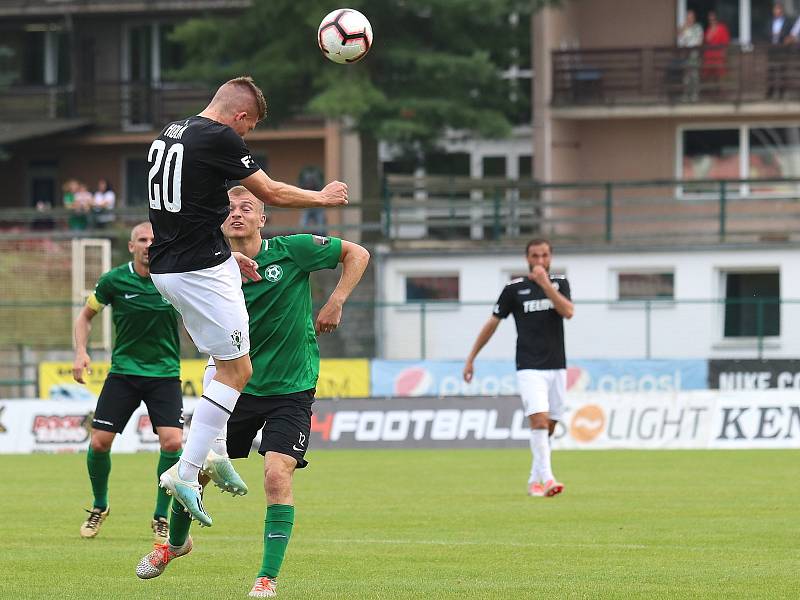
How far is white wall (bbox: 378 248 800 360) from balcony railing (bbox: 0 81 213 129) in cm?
1227

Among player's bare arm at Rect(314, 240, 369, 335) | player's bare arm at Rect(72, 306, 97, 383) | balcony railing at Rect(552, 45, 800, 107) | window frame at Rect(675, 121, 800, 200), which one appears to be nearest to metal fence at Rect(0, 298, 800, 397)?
window frame at Rect(675, 121, 800, 200)

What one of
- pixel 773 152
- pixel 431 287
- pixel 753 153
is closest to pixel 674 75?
pixel 753 153

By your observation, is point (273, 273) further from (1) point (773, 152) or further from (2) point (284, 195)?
(1) point (773, 152)

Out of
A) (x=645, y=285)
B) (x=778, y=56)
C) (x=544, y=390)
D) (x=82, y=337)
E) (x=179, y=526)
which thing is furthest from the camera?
(x=778, y=56)

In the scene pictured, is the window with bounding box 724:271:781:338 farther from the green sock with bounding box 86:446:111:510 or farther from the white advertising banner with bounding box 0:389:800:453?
the green sock with bounding box 86:446:111:510

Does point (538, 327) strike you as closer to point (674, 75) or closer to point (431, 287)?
point (431, 287)

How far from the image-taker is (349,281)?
8.78 meters

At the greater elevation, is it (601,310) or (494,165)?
(494,165)

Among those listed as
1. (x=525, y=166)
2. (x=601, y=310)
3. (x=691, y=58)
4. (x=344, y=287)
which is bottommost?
(x=601, y=310)

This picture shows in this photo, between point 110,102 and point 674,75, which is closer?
point 674,75

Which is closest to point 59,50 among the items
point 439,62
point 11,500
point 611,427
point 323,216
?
point 323,216

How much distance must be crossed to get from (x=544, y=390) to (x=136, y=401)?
4.38 metres

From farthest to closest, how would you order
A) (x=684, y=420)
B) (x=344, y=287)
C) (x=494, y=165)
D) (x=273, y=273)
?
1. (x=494, y=165)
2. (x=684, y=420)
3. (x=273, y=273)
4. (x=344, y=287)

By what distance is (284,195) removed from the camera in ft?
26.6
